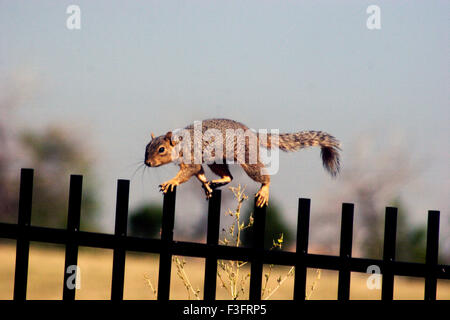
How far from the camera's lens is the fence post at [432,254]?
128 inches

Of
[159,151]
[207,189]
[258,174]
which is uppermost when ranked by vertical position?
[159,151]

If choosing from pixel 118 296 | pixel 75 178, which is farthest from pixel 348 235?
pixel 75 178

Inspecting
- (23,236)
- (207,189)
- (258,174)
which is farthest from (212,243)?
(23,236)

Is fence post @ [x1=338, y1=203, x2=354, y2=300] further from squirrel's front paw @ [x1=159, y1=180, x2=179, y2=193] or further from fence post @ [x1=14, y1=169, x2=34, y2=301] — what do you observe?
fence post @ [x1=14, y1=169, x2=34, y2=301]

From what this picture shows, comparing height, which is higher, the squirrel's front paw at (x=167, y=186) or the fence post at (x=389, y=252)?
the squirrel's front paw at (x=167, y=186)

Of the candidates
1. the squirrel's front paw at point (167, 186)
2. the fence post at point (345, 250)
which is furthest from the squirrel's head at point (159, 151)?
the fence post at point (345, 250)

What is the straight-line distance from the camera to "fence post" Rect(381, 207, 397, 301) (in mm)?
3260

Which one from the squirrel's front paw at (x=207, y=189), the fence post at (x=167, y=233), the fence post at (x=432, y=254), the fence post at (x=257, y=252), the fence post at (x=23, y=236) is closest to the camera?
the fence post at (x=432, y=254)

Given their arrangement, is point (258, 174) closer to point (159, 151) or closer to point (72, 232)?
point (159, 151)

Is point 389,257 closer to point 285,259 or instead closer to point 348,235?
point 348,235

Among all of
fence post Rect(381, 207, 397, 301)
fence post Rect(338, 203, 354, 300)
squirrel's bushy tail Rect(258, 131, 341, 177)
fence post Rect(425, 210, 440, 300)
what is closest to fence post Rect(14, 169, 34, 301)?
squirrel's bushy tail Rect(258, 131, 341, 177)

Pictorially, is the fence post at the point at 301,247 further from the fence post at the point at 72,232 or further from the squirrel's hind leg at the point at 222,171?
the fence post at the point at 72,232

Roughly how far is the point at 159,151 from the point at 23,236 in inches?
43.3

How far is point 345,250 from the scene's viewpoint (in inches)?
130
